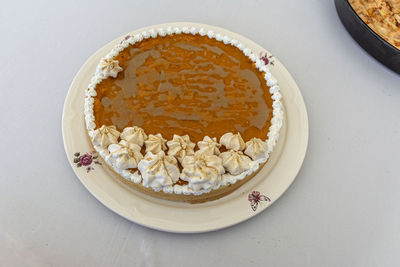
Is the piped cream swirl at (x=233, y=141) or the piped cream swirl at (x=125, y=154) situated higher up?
the piped cream swirl at (x=233, y=141)

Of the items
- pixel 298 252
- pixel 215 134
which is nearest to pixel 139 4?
pixel 215 134

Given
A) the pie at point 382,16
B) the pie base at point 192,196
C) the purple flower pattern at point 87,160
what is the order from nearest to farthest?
the pie base at point 192,196
the purple flower pattern at point 87,160
the pie at point 382,16

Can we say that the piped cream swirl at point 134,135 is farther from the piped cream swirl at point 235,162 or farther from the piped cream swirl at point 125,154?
the piped cream swirl at point 235,162

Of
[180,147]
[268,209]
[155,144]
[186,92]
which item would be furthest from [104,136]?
[268,209]

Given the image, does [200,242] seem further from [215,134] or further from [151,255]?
[215,134]

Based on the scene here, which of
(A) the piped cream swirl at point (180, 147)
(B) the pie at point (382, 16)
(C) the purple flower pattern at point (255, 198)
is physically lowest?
(C) the purple flower pattern at point (255, 198)

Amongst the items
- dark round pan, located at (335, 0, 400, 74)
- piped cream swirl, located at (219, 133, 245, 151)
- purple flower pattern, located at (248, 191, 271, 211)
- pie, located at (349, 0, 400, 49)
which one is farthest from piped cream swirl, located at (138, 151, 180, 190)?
pie, located at (349, 0, 400, 49)

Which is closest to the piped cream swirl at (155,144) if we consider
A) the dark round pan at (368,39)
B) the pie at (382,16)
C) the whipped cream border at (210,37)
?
the whipped cream border at (210,37)
